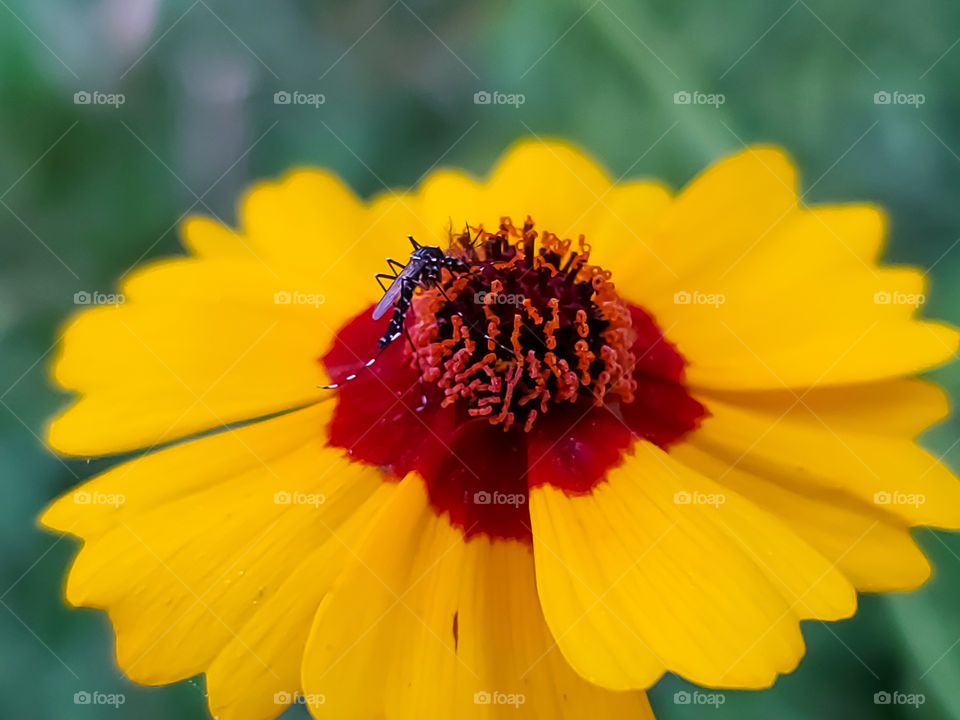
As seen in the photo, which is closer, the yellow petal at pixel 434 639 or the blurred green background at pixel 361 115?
the yellow petal at pixel 434 639

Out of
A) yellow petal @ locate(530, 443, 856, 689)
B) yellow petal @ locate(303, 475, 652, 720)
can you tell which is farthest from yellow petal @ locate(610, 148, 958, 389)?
yellow petal @ locate(303, 475, 652, 720)

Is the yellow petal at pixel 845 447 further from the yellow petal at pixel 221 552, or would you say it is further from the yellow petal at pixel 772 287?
the yellow petal at pixel 221 552

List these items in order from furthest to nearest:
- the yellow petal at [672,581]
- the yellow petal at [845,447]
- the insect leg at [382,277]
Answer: the insect leg at [382,277] < the yellow petal at [845,447] < the yellow petal at [672,581]

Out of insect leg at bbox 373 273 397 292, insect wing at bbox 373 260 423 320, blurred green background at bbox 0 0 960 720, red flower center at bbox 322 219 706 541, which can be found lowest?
red flower center at bbox 322 219 706 541

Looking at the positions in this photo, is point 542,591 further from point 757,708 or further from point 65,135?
point 65,135

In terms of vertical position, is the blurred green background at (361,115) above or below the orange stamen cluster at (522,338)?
above

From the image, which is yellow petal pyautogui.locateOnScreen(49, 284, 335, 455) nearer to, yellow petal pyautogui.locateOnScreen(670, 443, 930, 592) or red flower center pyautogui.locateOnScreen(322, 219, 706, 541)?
red flower center pyautogui.locateOnScreen(322, 219, 706, 541)

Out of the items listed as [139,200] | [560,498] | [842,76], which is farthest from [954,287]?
[139,200]

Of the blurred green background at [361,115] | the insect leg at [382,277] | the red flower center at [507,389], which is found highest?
the blurred green background at [361,115]

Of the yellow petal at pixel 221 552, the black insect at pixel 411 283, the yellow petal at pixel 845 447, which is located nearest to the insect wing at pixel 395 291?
the black insect at pixel 411 283
